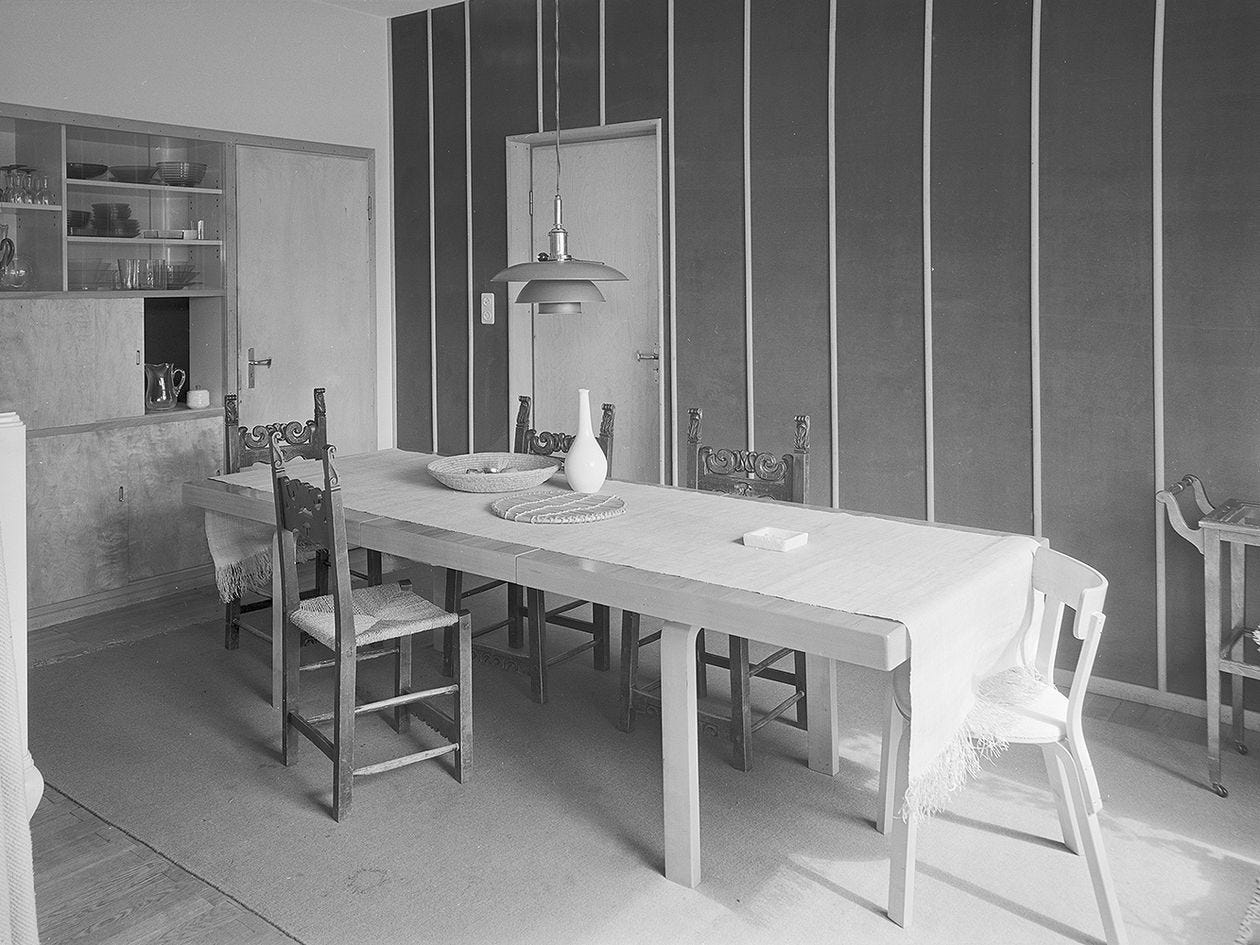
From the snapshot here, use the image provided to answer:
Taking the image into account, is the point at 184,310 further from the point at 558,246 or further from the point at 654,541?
the point at 654,541

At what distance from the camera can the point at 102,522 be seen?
16.1 ft

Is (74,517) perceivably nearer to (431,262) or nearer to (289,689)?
(289,689)

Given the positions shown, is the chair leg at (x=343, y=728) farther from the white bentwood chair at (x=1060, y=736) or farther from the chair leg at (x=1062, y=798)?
the chair leg at (x=1062, y=798)

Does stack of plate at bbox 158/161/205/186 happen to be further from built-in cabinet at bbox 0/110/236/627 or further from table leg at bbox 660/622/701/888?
table leg at bbox 660/622/701/888

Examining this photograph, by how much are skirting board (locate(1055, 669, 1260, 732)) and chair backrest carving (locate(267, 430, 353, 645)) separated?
2.65 metres

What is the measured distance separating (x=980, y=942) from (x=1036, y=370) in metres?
2.24

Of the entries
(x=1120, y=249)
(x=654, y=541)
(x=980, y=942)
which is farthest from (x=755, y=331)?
(x=980, y=942)

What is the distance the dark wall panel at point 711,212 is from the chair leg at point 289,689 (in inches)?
87.4

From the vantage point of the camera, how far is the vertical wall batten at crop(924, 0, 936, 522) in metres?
4.13

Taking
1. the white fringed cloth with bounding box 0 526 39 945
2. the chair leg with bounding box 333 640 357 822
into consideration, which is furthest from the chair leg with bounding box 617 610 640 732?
the white fringed cloth with bounding box 0 526 39 945

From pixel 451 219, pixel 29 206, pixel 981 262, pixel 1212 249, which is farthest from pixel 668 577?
pixel 451 219

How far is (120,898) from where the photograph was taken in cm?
261

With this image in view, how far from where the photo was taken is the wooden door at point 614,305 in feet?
17.3

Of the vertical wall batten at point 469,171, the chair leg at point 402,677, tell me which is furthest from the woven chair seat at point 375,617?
the vertical wall batten at point 469,171
